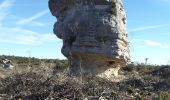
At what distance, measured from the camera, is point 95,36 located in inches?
628

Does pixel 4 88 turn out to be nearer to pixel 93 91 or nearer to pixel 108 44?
pixel 93 91

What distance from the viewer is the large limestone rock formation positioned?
15961mm

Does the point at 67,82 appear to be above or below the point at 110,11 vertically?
below

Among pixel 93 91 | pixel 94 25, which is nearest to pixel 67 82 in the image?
pixel 93 91

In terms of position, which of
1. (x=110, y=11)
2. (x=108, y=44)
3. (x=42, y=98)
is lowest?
(x=42, y=98)

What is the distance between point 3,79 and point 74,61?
5625mm

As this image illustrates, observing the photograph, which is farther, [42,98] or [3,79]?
[3,79]

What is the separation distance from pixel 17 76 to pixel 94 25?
5610 mm

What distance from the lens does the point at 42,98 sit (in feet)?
32.8

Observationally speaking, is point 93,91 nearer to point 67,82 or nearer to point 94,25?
point 67,82

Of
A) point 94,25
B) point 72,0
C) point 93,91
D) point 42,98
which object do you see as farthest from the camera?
point 72,0

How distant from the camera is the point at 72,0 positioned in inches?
675

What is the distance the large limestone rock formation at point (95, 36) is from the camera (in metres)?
16.0

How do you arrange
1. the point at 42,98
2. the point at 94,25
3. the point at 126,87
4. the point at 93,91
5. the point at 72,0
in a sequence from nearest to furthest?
the point at 42,98, the point at 93,91, the point at 126,87, the point at 94,25, the point at 72,0
